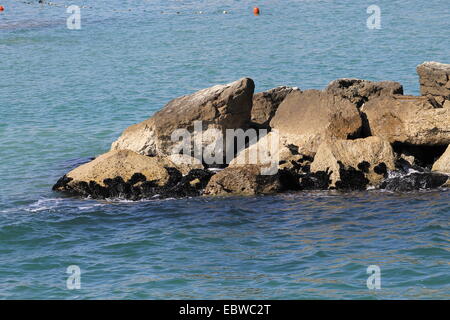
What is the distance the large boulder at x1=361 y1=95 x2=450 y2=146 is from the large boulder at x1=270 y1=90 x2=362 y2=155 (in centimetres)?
67

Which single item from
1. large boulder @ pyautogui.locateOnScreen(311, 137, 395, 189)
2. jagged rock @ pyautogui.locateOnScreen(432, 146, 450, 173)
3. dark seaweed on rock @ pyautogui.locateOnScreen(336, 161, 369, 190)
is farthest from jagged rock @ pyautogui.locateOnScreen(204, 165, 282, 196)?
jagged rock @ pyautogui.locateOnScreen(432, 146, 450, 173)

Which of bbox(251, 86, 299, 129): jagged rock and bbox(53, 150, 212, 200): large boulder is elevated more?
bbox(251, 86, 299, 129): jagged rock

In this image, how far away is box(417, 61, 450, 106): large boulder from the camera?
31203 mm

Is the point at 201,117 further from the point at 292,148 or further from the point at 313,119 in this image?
the point at 313,119

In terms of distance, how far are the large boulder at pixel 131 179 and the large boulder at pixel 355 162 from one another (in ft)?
11.3

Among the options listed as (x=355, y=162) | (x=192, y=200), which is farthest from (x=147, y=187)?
(x=355, y=162)

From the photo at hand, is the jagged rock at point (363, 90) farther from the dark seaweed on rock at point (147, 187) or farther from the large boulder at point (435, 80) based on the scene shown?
the dark seaweed on rock at point (147, 187)

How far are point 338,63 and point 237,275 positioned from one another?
28803 millimetres

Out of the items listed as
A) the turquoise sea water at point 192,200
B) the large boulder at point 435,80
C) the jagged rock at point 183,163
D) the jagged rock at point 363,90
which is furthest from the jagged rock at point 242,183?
the large boulder at point 435,80

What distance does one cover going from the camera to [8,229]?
979 inches

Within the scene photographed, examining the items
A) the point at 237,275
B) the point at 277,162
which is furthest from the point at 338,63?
the point at 237,275

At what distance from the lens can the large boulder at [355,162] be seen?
26.7 m

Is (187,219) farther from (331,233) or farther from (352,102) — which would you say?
(352,102)

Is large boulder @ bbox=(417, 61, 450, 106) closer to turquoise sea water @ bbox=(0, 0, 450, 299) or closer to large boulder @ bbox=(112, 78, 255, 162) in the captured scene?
large boulder @ bbox=(112, 78, 255, 162)
